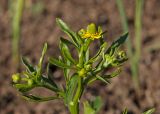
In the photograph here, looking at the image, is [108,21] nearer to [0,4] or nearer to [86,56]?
[0,4]

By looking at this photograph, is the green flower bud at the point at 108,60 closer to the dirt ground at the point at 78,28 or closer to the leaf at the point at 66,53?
the leaf at the point at 66,53

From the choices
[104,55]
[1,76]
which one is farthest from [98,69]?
[1,76]

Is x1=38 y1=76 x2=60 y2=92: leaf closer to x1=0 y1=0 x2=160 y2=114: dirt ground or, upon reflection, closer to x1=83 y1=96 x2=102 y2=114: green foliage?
x1=83 y1=96 x2=102 y2=114: green foliage

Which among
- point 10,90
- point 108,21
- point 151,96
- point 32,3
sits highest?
point 32,3

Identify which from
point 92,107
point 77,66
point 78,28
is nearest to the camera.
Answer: point 77,66

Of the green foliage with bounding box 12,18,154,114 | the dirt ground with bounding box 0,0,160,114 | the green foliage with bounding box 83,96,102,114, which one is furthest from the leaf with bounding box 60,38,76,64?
the dirt ground with bounding box 0,0,160,114

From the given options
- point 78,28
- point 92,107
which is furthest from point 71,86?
point 78,28

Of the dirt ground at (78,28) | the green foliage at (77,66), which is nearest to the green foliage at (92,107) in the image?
the green foliage at (77,66)

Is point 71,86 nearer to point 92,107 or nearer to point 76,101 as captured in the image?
point 76,101
